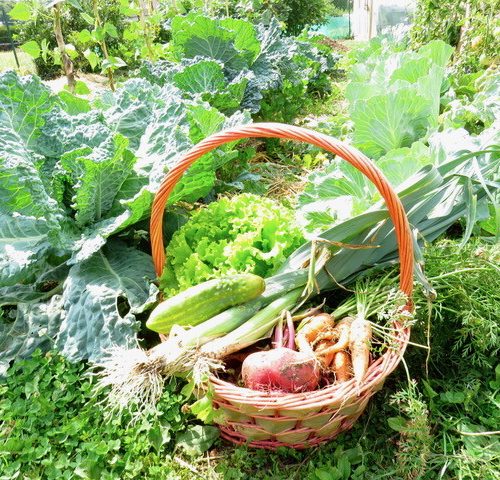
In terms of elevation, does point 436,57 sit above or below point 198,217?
above

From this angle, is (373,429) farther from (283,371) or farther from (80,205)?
(80,205)

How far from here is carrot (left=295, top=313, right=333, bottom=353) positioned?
178cm

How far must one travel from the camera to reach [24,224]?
247 centimetres

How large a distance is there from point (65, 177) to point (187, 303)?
1.03 m

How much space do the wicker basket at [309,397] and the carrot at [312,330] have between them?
0.72 feet

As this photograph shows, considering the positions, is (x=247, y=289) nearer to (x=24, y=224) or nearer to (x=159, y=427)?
(x=159, y=427)

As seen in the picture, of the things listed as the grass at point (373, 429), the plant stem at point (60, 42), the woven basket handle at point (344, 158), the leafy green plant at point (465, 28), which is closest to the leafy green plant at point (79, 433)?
the grass at point (373, 429)

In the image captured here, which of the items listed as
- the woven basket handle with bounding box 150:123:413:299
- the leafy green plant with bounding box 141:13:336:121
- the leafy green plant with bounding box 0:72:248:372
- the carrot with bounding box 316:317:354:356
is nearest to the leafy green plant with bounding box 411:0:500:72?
the leafy green plant with bounding box 141:13:336:121

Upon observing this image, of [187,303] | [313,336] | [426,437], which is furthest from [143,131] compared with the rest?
[426,437]

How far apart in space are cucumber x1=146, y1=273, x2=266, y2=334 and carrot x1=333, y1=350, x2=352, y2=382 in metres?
0.40

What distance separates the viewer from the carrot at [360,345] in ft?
5.38

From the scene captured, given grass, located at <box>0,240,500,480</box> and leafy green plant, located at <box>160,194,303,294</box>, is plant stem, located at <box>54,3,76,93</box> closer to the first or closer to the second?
leafy green plant, located at <box>160,194,303,294</box>

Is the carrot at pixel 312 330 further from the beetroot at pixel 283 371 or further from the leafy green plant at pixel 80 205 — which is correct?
the leafy green plant at pixel 80 205

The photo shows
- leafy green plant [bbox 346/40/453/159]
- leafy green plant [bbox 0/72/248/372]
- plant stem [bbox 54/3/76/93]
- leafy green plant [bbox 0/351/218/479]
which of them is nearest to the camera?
leafy green plant [bbox 0/351/218/479]
